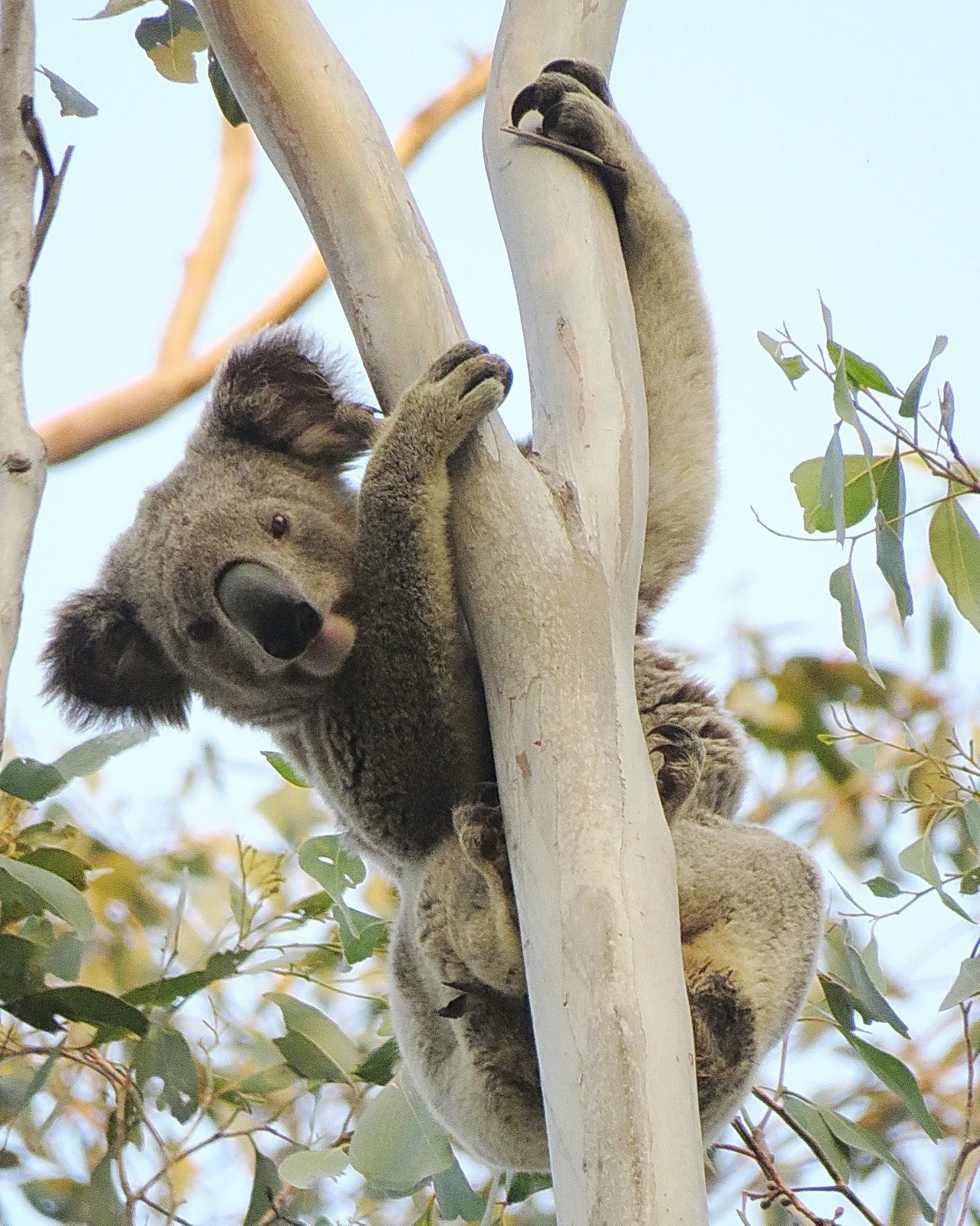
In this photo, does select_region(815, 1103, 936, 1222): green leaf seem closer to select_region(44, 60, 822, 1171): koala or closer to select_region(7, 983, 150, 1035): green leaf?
select_region(44, 60, 822, 1171): koala

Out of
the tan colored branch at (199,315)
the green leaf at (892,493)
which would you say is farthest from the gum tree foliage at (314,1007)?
the tan colored branch at (199,315)

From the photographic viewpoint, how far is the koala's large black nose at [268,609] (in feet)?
6.34

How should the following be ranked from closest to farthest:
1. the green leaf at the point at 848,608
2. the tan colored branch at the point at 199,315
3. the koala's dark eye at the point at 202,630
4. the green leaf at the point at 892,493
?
1. the green leaf at the point at 848,608
2. the green leaf at the point at 892,493
3. the koala's dark eye at the point at 202,630
4. the tan colored branch at the point at 199,315

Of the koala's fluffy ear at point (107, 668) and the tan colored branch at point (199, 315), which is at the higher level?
the tan colored branch at point (199, 315)

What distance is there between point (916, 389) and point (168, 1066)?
4.93 ft

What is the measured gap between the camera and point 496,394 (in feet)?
5.11

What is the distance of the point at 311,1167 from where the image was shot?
2.01m

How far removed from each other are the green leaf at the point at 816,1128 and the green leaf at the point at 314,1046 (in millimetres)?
716

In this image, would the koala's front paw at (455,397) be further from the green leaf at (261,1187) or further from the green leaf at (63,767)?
the green leaf at (261,1187)

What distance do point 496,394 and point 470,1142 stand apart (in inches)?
41.2

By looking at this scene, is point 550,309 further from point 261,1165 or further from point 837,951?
point 261,1165

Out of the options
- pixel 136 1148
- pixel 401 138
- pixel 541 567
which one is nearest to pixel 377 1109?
pixel 136 1148

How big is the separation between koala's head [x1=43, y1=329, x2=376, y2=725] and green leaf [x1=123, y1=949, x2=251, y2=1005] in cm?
37

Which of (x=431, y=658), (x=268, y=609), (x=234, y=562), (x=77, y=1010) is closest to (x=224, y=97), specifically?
(x=234, y=562)
